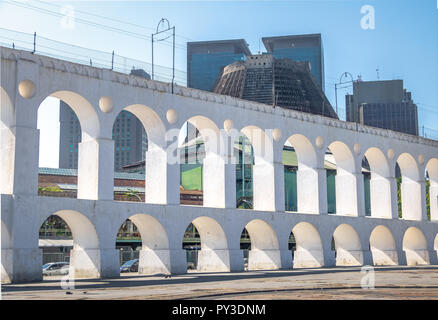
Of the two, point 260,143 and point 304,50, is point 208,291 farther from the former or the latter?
point 304,50

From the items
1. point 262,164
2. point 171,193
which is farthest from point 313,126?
point 171,193

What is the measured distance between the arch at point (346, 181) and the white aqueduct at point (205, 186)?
0.25 ft

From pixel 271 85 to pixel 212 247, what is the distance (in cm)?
7285

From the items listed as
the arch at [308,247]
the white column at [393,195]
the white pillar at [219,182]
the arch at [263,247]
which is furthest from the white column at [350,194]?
the white pillar at [219,182]

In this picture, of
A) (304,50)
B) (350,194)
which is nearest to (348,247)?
(350,194)

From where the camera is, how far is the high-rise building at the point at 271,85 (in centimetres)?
10669

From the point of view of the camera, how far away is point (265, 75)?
108188mm

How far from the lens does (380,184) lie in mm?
47375

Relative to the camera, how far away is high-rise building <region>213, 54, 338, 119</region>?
350 ft

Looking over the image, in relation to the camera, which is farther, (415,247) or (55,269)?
(415,247)

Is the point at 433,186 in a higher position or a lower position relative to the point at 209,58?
lower

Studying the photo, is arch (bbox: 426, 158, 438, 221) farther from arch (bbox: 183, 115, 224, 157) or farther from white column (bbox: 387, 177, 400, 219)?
arch (bbox: 183, 115, 224, 157)
